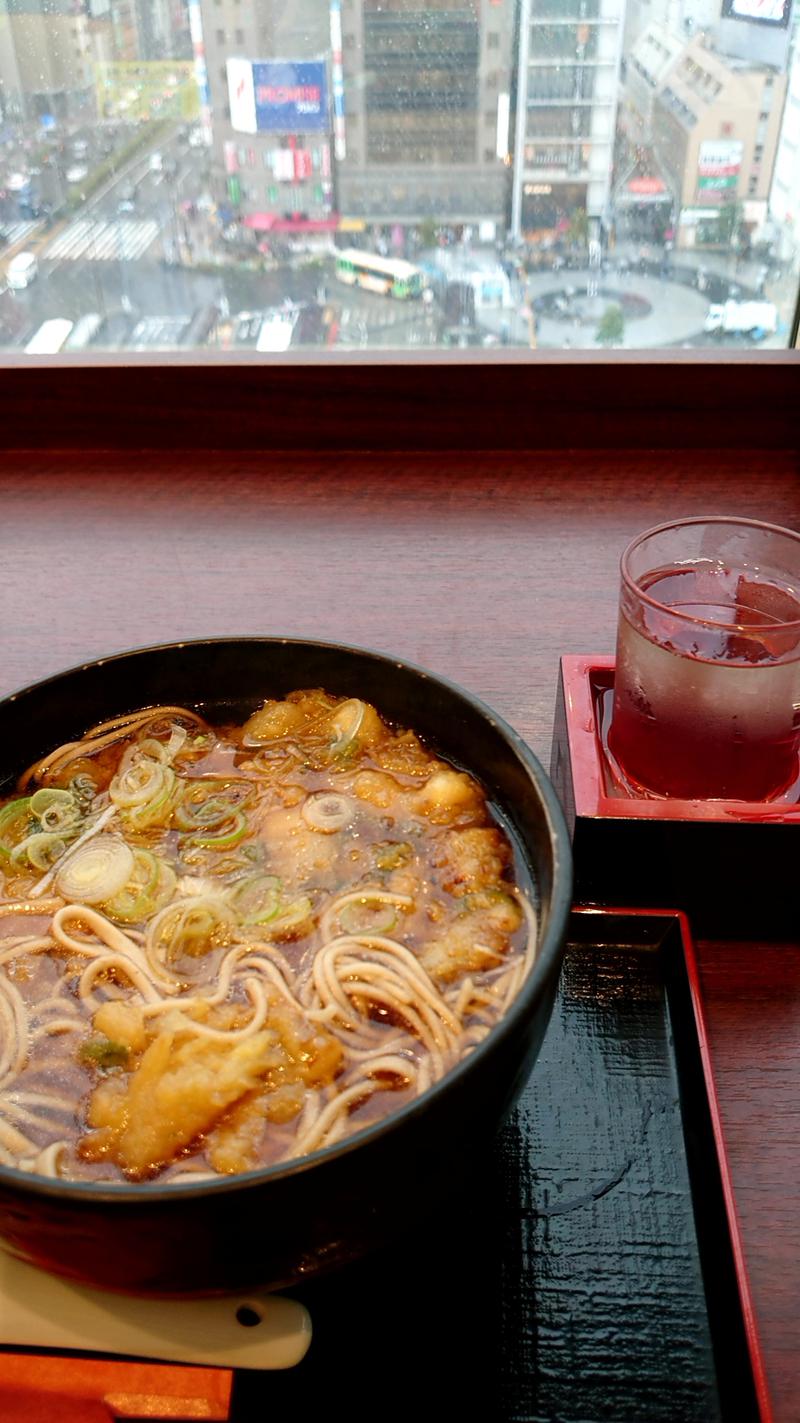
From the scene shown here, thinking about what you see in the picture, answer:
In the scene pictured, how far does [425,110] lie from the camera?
83.2 inches

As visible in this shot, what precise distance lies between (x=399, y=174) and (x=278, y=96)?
0.26 metres

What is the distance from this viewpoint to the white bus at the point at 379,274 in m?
2.20

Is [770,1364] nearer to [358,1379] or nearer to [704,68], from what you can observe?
[358,1379]

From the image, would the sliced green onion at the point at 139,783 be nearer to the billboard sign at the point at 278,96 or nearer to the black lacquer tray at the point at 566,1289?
the black lacquer tray at the point at 566,1289

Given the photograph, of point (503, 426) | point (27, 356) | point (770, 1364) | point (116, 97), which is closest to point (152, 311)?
point (27, 356)

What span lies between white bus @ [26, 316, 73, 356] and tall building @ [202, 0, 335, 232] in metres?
0.40

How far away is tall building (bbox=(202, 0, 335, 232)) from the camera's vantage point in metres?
2.06

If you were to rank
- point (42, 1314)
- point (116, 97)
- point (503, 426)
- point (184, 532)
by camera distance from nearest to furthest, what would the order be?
point (42, 1314)
point (184, 532)
point (503, 426)
point (116, 97)

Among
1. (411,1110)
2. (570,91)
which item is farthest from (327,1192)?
(570,91)

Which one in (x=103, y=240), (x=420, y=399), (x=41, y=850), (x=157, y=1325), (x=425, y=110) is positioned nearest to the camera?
(x=157, y=1325)

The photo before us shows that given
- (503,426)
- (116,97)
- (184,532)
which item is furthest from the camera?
(116,97)

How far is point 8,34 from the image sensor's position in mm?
2191

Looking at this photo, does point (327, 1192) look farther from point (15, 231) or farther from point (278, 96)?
point (15, 231)

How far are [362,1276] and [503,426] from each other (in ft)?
4.97
